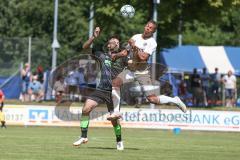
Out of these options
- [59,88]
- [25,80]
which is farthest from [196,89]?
[25,80]

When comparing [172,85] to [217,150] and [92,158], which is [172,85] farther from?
[92,158]

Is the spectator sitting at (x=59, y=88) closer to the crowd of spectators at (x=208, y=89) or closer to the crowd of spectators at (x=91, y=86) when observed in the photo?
the crowd of spectators at (x=91, y=86)

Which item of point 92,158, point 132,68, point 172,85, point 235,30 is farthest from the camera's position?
point 235,30

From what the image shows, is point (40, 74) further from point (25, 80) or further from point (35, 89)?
point (35, 89)

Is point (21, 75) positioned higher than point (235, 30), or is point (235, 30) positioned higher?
point (235, 30)

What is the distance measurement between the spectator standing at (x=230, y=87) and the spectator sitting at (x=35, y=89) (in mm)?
9613

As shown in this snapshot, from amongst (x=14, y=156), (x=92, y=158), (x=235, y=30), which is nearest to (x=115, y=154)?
(x=92, y=158)

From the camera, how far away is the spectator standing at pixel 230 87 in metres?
40.4

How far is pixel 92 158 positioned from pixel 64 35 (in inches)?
2131

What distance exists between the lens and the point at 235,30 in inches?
3219

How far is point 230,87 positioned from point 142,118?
420 inches

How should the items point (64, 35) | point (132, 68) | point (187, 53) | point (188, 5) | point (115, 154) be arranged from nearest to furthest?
point (115, 154) → point (132, 68) → point (188, 5) → point (187, 53) → point (64, 35)

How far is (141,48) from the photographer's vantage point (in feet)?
58.4

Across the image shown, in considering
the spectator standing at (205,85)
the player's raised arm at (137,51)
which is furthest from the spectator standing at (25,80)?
the player's raised arm at (137,51)
